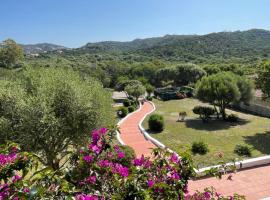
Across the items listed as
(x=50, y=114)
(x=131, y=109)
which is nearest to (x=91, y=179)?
(x=50, y=114)

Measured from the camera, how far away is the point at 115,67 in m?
74.7

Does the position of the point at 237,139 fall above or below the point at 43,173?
below

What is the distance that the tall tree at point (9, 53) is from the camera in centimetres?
8120

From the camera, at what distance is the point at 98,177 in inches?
173

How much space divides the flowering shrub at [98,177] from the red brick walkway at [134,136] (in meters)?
12.1

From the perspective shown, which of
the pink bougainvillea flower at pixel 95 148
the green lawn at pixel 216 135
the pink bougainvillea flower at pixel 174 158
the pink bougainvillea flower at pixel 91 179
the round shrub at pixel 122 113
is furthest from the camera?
the round shrub at pixel 122 113

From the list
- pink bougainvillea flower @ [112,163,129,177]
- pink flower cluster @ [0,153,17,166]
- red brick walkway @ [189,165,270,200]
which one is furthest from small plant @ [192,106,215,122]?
pink flower cluster @ [0,153,17,166]

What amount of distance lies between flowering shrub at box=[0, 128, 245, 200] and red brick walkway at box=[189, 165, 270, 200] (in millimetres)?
7461

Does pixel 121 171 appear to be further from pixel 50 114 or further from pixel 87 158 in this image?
pixel 50 114

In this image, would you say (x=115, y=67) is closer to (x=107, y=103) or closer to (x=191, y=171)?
(x=107, y=103)

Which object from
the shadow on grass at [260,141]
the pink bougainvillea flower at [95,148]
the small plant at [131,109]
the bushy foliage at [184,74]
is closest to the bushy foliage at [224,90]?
the shadow on grass at [260,141]

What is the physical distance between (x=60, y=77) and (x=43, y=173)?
10.5 m

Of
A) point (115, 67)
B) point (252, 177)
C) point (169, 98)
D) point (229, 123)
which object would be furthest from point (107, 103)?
point (115, 67)

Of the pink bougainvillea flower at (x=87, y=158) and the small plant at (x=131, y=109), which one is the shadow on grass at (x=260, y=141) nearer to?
the pink bougainvillea flower at (x=87, y=158)
